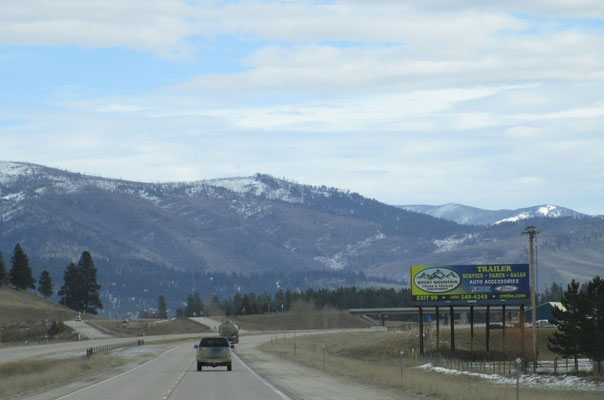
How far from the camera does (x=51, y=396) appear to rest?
122ft

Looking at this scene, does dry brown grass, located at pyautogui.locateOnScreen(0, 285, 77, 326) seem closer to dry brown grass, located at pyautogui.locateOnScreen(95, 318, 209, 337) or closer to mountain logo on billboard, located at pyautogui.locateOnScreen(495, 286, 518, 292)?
dry brown grass, located at pyautogui.locateOnScreen(95, 318, 209, 337)

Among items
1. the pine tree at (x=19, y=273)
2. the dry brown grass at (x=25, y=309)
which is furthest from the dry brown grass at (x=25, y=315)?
the pine tree at (x=19, y=273)

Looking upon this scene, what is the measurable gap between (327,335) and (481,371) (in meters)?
77.1

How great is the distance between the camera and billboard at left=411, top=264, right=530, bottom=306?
281ft

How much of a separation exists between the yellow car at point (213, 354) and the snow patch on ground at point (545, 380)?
16347 mm

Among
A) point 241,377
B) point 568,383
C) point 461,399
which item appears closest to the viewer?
point 461,399

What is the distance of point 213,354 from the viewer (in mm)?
53344

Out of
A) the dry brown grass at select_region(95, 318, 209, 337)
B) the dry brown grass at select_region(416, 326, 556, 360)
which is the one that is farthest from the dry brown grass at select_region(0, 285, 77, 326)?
the dry brown grass at select_region(416, 326, 556, 360)

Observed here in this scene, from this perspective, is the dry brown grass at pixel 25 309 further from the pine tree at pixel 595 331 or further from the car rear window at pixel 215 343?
the car rear window at pixel 215 343

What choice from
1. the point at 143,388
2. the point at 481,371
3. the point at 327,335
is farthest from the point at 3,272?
the point at 143,388

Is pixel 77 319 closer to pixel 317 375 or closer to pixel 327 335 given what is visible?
pixel 327 335

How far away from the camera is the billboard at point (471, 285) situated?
281 feet

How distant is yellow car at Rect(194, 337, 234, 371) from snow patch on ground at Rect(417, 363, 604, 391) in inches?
644

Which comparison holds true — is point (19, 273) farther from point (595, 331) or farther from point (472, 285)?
point (595, 331)
